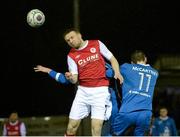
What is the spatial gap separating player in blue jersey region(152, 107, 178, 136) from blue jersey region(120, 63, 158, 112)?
4649 mm

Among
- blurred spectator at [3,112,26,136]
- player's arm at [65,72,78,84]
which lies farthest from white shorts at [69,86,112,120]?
blurred spectator at [3,112,26,136]

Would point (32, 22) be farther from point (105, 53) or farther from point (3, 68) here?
point (3, 68)

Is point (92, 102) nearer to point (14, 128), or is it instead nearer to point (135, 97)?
point (135, 97)

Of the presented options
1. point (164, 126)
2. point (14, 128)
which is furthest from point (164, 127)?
point (14, 128)

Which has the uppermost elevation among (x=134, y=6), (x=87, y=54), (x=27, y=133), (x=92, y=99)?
(x=134, y=6)

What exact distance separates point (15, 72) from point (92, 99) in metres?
7.30

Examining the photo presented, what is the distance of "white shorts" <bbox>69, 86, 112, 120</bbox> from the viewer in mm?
8148

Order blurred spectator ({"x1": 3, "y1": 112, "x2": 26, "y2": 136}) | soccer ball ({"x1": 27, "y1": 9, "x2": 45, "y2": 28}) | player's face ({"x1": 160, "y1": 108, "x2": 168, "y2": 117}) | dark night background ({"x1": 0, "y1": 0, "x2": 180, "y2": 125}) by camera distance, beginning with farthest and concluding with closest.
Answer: dark night background ({"x1": 0, "y1": 0, "x2": 180, "y2": 125}), blurred spectator ({"x1": 3, "y1": 112, "x2": 26, "y2": 136}), player's face ({"x1": 160, "y1": 108, "x2": 168, "y2": 117}), soccer ball ({"x1": 27, "y1": 9, "x2": 45, "y2": 28})

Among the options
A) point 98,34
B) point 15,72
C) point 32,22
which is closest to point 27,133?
point 15,72

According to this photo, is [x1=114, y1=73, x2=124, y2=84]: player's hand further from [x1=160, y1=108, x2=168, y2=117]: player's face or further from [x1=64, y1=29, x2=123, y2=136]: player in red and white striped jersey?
[x1=160, y1=108, x2=168, y2=117]: player's face

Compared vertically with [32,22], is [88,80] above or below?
below

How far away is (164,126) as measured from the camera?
502 inches

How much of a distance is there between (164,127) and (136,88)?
4.92 m

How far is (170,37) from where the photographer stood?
15711 millimetres
